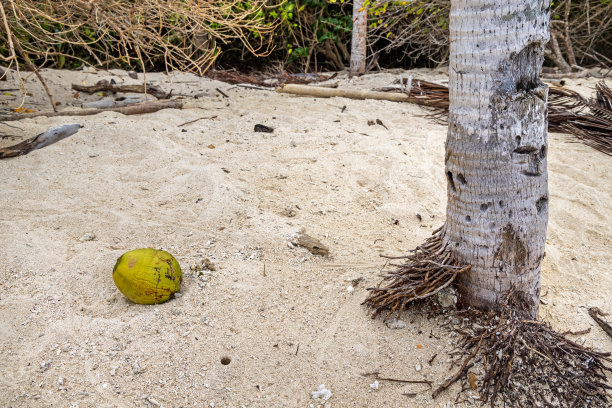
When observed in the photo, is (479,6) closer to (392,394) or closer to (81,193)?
(392,394)

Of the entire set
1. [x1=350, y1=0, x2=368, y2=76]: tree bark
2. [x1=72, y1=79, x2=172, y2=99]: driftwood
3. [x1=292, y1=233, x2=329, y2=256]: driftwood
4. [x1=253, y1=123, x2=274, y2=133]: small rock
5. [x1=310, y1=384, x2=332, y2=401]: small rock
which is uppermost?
[x1=350, y1=0, x2=368, y2=76]: tree bark

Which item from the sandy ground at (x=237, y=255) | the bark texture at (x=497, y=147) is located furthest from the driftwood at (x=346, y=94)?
the bark texture at (x=497, y=147)

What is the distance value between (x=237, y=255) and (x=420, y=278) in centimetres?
100

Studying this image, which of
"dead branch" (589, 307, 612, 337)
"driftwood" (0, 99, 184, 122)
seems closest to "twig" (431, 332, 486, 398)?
"dead branch" (589, 307, 612, 337)

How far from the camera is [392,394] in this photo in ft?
5.81

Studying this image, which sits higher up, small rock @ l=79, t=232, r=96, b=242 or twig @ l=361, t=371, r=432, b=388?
small rock @ l=79, t=232, r=96, b=242

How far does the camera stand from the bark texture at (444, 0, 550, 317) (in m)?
1.62

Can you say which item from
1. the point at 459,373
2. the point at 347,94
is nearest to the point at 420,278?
the point at 459,373

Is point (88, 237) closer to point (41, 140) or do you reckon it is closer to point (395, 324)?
point (41, 140)

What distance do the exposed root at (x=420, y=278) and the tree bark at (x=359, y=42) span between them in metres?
4.95

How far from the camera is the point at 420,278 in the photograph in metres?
2.02

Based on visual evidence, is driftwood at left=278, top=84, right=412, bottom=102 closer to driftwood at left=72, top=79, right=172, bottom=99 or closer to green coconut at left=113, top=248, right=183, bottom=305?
driftwood at left=72, top=79, right=172, bottom=99

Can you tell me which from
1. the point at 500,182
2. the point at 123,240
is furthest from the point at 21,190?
the point at 500,182

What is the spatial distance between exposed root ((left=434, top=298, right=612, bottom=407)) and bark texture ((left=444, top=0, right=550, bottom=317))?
12cm
